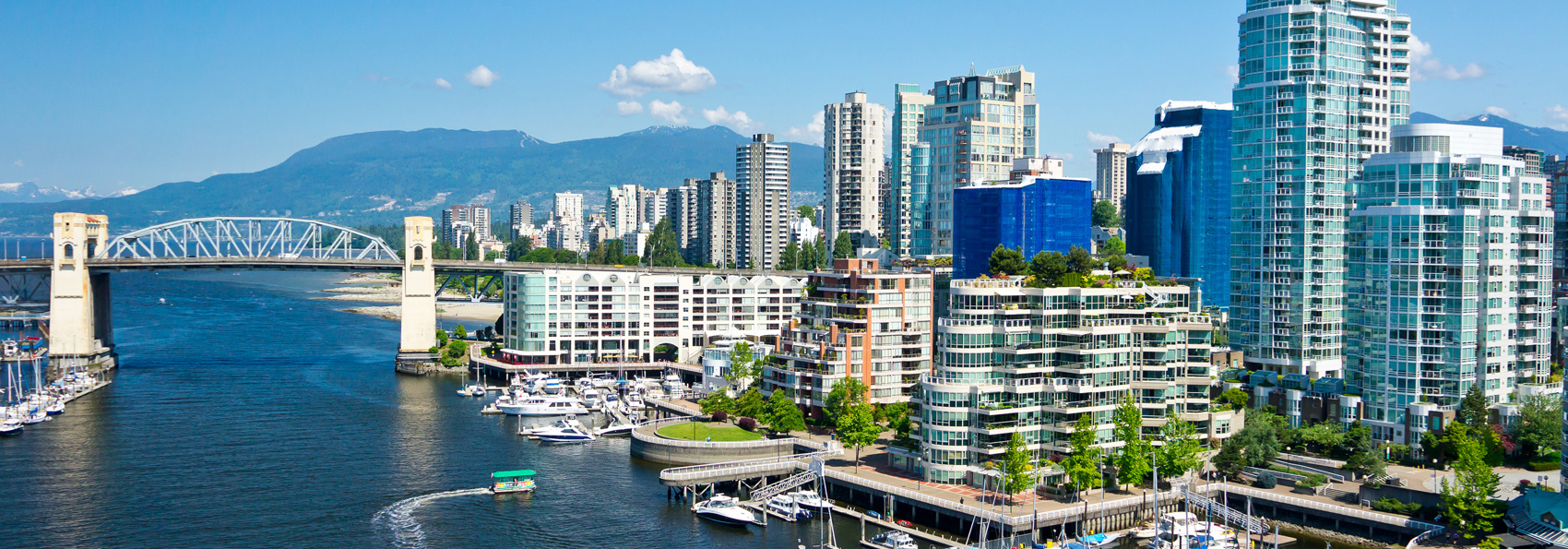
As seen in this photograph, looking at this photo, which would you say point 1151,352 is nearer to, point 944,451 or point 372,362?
point 944,451

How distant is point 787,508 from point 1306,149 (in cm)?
4045

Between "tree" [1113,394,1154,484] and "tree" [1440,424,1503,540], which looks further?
"tree" [1113,394,1154,484]

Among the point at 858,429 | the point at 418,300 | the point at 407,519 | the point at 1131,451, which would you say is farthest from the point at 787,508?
the point at 418,300

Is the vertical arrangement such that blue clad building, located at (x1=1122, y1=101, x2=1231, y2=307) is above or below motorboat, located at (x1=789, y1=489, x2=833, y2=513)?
above

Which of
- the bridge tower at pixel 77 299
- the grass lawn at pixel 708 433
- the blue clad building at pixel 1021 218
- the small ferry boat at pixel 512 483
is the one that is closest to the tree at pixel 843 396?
the grass lawn at pixel 708 433

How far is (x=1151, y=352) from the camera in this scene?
Answer: 6356cm

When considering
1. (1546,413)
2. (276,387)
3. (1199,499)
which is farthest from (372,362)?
(1546,413)

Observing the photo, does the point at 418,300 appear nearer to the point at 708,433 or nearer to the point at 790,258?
the point at 708,433

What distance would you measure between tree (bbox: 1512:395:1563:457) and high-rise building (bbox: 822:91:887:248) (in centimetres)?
11491

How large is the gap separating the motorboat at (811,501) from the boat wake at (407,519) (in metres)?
16.4

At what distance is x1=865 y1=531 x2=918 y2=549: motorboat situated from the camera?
54.5 m

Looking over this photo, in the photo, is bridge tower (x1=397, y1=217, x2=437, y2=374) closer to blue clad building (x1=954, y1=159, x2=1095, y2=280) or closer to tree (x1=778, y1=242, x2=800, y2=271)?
blue clad building (x1=954, y1=159, x2=1095, y2=280)

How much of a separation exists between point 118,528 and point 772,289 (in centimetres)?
6936

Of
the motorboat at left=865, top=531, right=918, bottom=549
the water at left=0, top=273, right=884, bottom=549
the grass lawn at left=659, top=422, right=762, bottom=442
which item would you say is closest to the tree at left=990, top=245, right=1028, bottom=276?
the grass lawn at left=659, top=422, right=762, bottom=442
